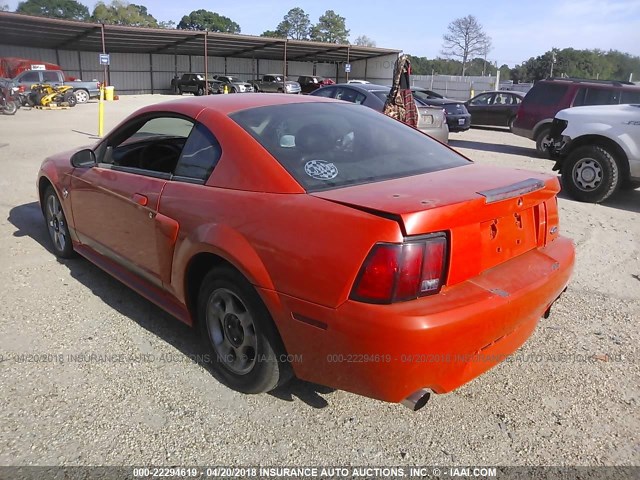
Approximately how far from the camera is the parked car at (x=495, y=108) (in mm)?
17703

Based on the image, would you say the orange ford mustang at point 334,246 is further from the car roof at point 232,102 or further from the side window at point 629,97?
the side window at point 629,97

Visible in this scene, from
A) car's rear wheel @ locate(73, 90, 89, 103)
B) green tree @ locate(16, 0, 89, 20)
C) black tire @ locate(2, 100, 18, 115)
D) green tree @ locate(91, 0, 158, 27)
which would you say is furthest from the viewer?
green tree @ locate(16, 0, 89, 20)

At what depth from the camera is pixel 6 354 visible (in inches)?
123

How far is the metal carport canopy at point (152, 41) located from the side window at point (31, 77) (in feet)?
14.4

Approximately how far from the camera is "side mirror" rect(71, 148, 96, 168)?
375 centimetres

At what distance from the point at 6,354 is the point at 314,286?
218 centimetres

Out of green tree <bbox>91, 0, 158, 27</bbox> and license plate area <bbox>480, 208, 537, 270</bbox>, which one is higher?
green tree <bbox>91, 0, 158, 27</bbox>

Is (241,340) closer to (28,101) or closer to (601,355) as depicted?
(601,355)

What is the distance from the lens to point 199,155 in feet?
9.75

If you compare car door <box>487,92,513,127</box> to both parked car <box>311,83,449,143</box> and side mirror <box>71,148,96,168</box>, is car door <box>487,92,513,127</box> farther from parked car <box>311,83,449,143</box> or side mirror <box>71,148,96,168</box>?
side mirror <box>71,148,96,168</box>

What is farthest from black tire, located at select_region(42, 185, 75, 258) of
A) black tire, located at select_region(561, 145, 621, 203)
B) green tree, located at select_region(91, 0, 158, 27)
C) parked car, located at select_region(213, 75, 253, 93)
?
green tree, located at select_region(91, 0, 158, 27)

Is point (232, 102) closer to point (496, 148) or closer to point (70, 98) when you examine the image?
point (496, 148)

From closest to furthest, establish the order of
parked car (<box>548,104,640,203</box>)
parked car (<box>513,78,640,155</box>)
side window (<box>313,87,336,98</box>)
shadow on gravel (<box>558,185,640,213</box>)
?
parked car (<box>548,104,640,203</box>) → shadow on gravel (<box>558,185,640,213</box>) → parked car (<box>513,78,640,155</box>) → side window (<box>313,87,336,98</box>)

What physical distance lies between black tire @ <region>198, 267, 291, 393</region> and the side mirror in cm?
163
